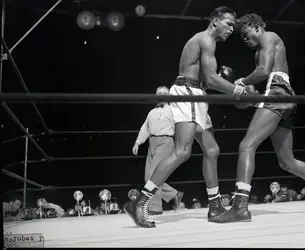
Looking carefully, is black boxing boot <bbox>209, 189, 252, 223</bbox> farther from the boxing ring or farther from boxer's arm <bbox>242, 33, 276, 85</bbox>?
boxer's arm <bbox>242, 33, 276, 85</bbox>

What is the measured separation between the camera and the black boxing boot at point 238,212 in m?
1.50

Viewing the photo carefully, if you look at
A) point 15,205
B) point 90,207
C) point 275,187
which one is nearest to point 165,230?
point 15,205

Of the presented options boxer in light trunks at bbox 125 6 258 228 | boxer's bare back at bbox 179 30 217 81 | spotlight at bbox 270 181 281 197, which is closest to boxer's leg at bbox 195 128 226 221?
boxer in light trunks at bbox 125 6 258 228

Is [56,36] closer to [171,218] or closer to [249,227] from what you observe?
[171,218]

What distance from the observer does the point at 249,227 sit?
1371 mm

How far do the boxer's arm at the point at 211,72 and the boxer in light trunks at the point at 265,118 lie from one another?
0.45 feet

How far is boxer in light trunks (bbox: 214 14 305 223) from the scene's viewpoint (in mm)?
1520

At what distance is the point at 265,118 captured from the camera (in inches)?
60.8

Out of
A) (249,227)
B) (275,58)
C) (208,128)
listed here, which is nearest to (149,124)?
(208,128)

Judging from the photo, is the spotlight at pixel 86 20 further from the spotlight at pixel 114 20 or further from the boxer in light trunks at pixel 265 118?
the boxer in light trunks at pixel 265 118

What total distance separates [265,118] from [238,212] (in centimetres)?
34

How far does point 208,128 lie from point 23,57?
156 cm

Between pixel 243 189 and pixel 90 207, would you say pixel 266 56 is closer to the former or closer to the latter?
pixel 243 189

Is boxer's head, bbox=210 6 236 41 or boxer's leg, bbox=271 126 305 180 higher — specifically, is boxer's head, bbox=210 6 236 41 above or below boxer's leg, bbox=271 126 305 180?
above
